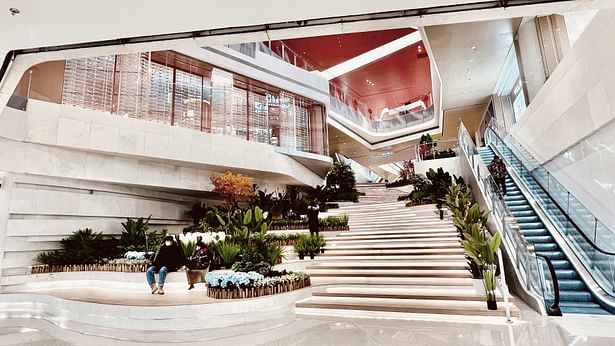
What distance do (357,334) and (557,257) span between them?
500 centimetres

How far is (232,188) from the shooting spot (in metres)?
11.2

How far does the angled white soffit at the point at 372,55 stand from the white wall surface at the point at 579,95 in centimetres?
1049

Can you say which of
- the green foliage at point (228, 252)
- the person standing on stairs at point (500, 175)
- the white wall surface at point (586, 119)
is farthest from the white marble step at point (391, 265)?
the person standing on stairs at point (500, 175)

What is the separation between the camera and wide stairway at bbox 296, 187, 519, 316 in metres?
5.68

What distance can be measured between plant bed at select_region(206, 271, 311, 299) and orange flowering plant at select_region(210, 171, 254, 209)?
17.4 ft

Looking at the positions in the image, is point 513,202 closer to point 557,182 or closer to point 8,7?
point 557,182

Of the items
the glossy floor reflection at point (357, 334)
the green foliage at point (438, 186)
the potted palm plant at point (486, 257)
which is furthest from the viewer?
the green foliage at point (438, 186)

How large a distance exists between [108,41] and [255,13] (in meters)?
1.62

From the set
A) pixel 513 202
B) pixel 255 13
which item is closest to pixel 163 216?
pixel 255 13

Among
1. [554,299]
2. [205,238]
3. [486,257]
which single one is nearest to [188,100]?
[205,238]

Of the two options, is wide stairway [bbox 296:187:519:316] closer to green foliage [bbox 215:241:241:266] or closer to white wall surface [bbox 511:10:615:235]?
green foliage [bbox 215:241:241:266]

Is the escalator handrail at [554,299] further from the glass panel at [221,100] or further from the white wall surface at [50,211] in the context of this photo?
the white wall surface at [50,211]

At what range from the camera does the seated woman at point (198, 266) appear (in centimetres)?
695

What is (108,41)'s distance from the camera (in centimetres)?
338
